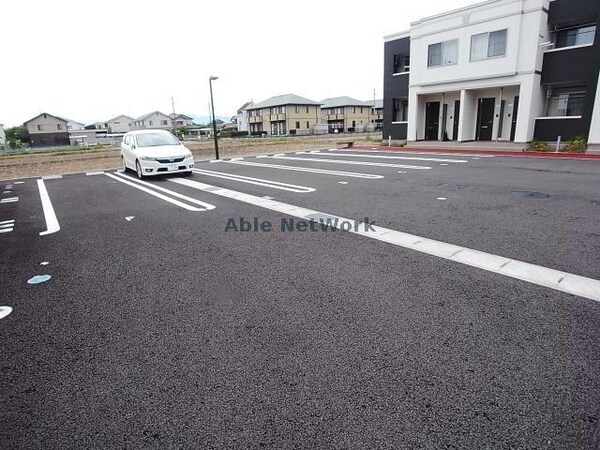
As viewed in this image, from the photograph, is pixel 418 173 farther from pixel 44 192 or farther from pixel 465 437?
pixel 44 192

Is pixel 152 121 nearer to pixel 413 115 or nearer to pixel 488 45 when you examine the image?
pixel 413 115

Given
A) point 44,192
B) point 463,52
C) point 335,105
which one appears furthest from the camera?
point 335,105

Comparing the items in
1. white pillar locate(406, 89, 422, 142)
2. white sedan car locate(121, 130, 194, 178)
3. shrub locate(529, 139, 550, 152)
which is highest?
white pillar locate(406, 89, 422, 142)

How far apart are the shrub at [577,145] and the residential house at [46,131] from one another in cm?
6836

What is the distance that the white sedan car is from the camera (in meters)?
10.7

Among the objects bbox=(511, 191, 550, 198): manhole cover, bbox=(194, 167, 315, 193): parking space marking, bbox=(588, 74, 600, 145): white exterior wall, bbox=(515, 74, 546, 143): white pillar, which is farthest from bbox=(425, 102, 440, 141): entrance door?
bbox=(511, 191, 550, 198): manhole cover

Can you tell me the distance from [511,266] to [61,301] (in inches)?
172

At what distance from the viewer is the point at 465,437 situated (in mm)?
1775

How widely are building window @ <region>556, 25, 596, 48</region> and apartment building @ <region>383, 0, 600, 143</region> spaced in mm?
35

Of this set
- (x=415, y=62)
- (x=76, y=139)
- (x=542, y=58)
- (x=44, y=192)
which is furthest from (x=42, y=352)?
(x=76, y=139)

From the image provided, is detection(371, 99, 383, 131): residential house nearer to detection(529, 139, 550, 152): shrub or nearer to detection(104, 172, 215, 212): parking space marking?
detection(529, 139, 550, 152): shrub

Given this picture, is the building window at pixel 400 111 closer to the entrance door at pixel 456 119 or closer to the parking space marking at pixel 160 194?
the entrance door at pixel 456 119

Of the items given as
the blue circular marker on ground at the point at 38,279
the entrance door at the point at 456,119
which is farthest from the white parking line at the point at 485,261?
the entrance door at the point at 456,119

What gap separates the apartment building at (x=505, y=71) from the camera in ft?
46.9
